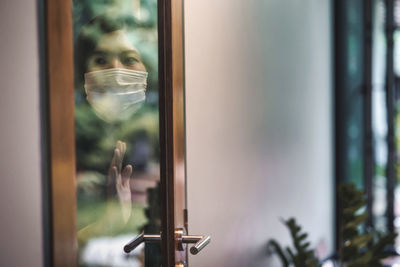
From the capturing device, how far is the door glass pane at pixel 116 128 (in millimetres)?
838

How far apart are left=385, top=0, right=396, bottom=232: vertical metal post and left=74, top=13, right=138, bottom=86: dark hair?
7.79ft

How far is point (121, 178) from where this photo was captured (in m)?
0.90

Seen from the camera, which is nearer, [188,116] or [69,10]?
[69,10]

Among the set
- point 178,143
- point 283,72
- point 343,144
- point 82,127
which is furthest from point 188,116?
point 343,144

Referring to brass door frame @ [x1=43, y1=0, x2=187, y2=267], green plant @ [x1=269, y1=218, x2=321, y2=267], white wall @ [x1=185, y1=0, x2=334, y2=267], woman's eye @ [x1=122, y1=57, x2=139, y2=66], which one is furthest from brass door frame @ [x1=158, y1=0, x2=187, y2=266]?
green plant @ [x1=269, y1=218, x2=321, y2=267]

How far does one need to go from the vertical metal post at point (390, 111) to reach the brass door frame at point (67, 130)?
2316mm

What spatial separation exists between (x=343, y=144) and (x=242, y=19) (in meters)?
1.52

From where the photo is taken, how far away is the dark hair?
2.69 feet

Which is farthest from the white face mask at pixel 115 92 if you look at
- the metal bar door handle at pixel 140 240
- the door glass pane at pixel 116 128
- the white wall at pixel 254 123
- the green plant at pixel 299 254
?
the green plant at pixel 299 254

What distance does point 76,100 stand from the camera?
0.82 m

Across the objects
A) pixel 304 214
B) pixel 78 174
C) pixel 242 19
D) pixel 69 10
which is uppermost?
pixel 242 19

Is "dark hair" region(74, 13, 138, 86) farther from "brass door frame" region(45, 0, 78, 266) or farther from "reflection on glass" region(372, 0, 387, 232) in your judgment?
"reflection on glass" region(372, 0, 387, 232)

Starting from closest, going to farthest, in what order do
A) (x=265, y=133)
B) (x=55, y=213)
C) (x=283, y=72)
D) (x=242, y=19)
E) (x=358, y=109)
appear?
(x=55, y=213) < (x=242, y=19) < (x=265, y=133) < (x=283, y=72) < (x=358, y=109)

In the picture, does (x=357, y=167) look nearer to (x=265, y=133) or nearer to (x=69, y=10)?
(x=265, y=133)
